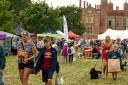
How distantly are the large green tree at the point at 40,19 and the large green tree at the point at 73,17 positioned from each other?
1252 inches

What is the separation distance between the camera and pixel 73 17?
3664 inches

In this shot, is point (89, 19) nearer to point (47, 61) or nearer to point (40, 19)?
point (40, 19)

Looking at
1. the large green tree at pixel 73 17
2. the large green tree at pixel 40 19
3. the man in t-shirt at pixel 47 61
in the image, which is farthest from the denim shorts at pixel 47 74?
the large green tree at pixel 73 17

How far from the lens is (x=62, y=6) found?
3760 inches

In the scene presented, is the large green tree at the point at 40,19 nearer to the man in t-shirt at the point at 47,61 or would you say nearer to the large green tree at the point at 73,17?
the large green tree at the point at 73,17

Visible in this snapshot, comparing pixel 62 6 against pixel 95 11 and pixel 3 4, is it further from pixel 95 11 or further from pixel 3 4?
pixel 3 4

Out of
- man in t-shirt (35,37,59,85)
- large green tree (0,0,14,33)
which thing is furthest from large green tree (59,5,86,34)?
man in t-shirt (35,37,59,85)

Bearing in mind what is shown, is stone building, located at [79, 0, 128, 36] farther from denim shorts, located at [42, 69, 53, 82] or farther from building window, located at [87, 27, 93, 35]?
denim shorts, located at [42, 69, 53, 82]

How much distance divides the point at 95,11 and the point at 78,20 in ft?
93.1

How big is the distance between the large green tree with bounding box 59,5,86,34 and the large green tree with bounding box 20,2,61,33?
3179cm

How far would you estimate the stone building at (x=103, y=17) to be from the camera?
119500 millimetres

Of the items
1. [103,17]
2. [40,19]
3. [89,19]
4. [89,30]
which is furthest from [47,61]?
[103,17]

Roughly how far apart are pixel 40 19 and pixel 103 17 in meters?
68.4

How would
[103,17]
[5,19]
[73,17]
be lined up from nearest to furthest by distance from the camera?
1. [5,19]
2. [73,17]
3. [103,17]
